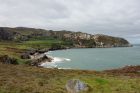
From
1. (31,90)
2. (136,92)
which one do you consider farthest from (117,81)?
(31,90)

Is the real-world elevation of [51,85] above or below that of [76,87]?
below

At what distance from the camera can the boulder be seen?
36741 millimetres

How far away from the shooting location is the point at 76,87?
36.9 metres

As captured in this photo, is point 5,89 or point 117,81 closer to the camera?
point 5,89

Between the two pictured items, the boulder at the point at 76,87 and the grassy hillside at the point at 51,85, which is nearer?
the boulder at the point at 76,87

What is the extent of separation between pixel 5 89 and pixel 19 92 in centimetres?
208

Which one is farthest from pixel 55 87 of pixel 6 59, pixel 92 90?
pixel 6 59

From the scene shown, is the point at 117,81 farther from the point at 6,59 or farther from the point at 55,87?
the point at 6,59

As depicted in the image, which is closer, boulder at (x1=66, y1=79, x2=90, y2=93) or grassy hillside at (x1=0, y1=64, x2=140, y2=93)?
boulder at (x1=66, y1=79, x2=90, y2=93)

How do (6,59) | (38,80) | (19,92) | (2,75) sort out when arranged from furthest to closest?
(6,59)
(2,75)
(38,80)
(19,92)

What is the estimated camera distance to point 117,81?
1724 inches

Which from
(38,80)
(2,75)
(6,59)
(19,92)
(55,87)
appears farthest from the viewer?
(6,59)

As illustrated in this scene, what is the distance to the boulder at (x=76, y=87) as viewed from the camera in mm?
36741

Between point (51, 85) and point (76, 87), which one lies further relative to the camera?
point (51, 85)
